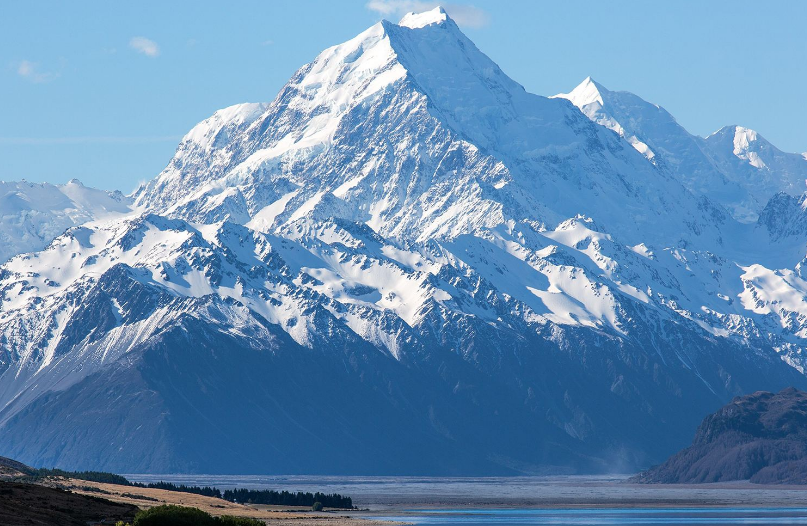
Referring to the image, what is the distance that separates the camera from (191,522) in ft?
545

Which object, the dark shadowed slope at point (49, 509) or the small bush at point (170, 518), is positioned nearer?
the small bush at point (170, 518)

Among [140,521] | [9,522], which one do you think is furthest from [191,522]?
[9,522]

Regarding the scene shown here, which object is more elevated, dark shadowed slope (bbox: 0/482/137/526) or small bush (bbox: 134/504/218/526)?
dark shadowed slope (bbox: 0/482/137/526)

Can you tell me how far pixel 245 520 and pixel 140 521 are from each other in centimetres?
1195

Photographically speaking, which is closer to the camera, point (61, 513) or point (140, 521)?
point (140, 521)

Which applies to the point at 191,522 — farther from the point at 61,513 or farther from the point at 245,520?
the point at 61,513

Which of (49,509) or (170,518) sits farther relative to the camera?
(49,509)

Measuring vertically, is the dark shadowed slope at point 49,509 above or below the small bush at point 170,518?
above

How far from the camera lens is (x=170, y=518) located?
165875mm

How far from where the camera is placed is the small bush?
541ft

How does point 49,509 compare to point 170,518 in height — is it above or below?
above

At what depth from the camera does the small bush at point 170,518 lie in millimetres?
165000

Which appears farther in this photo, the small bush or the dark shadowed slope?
the dark shadowed slope

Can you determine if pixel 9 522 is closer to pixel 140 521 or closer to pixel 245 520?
pixel 140 521
